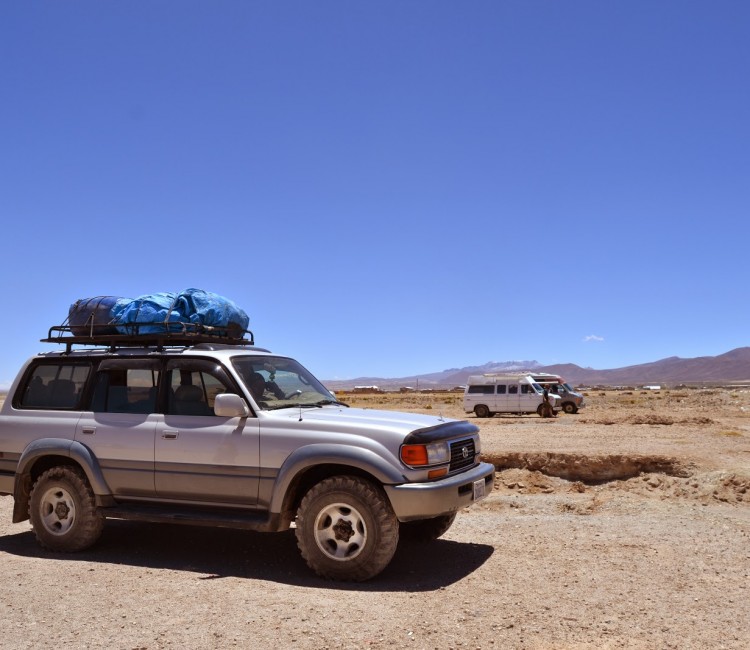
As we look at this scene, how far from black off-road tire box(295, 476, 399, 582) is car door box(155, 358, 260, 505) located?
2.05 feet

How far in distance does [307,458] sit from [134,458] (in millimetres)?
1929

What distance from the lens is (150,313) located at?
773cm

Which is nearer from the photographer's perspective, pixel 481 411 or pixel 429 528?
pixel 429 528

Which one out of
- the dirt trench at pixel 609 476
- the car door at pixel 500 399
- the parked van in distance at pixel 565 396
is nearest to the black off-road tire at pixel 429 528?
the dirt trench at pixel 609 476

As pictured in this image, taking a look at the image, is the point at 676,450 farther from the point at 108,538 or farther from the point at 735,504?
the point at 108,538

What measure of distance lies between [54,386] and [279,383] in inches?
97.4

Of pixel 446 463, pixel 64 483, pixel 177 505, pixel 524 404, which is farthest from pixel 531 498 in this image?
pixel 524 404

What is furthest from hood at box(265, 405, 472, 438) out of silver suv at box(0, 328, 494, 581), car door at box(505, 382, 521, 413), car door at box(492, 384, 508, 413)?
car door at box(492, 384, 508, 413)

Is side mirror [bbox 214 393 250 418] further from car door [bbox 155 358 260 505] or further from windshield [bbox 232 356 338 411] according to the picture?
windshield [bbox 232 356 338 411]

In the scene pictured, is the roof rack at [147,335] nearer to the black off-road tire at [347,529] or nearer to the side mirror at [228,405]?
the side mirror at [228,405]

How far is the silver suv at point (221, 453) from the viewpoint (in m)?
6.21

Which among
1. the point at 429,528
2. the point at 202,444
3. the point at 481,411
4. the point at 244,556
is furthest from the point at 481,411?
the point at 202,444

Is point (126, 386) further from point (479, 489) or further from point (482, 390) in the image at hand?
point (482, 390)

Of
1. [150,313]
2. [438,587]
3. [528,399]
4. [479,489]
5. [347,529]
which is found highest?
[150,313]
